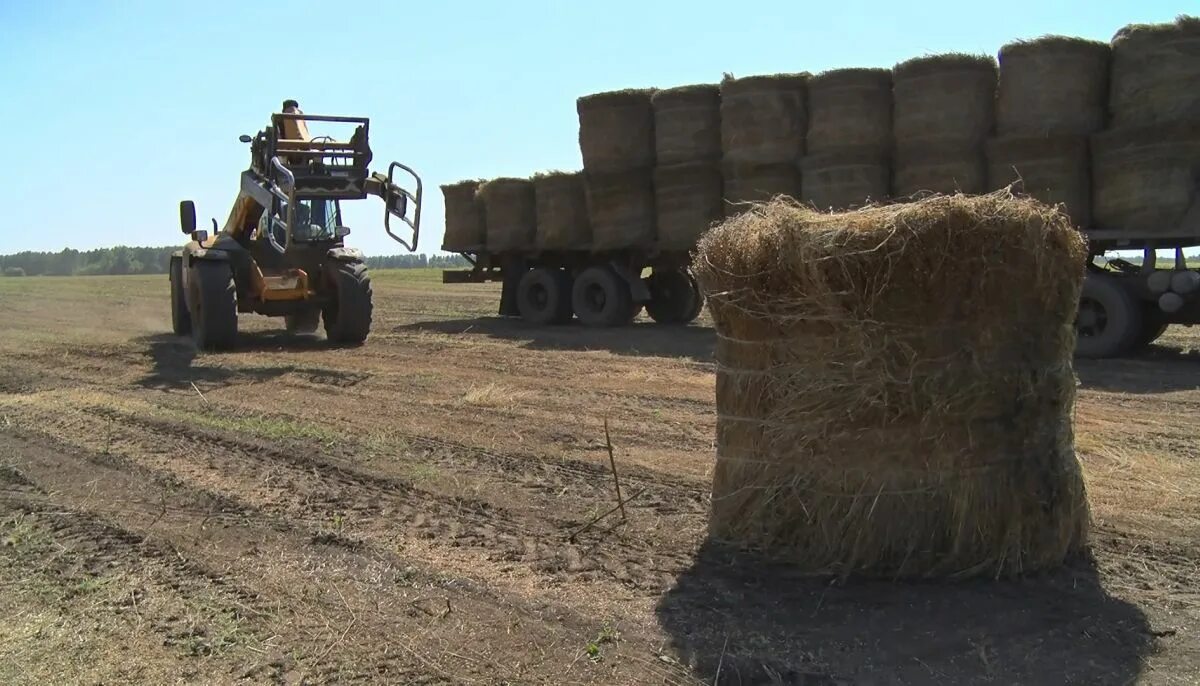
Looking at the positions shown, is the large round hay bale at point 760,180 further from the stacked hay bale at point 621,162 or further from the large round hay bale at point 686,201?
the stacked hay bale at point 621,162

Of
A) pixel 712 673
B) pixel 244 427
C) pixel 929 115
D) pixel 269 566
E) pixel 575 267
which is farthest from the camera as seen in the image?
pixel 575 267

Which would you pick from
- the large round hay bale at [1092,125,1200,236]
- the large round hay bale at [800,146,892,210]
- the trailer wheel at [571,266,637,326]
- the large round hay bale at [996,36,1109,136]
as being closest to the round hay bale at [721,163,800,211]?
the large round hay bale at [800,146,892,210]

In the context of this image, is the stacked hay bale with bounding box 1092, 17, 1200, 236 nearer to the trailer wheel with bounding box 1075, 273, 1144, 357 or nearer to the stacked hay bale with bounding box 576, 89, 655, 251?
the trailer wheel with bounding box 1075, 273, 1144, 357

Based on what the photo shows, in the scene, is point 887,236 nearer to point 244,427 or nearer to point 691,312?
point 244,427

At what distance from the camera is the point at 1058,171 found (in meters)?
11.5

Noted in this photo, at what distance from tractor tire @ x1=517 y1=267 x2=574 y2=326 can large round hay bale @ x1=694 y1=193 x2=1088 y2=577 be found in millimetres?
13507

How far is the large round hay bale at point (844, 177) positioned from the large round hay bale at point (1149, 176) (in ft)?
8.56

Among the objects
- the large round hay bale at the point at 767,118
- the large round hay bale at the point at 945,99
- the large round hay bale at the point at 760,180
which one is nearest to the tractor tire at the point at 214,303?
the large round hay bale at the point at 760,180

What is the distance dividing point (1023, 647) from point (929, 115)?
9.91 metres

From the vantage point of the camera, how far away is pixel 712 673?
3.48 meters

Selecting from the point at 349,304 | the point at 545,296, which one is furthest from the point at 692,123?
the point at 349,304

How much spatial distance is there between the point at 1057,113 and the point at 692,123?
210 inches

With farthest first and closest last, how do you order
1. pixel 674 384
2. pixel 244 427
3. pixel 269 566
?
1. pixel 674 384
2. pixel 244 427
3. pixel 269 566

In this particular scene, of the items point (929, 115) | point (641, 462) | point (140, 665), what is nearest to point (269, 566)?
point (140, 665)
